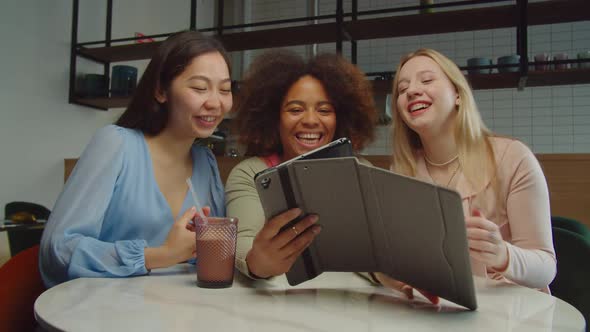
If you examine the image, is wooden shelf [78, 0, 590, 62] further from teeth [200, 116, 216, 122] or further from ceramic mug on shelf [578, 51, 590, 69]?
teeth [200, 116, 216, 122]

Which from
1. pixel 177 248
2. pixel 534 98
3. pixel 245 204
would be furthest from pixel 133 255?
pixel 534 98

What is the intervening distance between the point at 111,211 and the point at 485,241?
850 millimetres

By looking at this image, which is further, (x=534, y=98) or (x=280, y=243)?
(x=534, y=98)

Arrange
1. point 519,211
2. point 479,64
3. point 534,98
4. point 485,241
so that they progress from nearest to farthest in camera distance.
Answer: point 485,241, point 519,211, point 479,64, point 534,98

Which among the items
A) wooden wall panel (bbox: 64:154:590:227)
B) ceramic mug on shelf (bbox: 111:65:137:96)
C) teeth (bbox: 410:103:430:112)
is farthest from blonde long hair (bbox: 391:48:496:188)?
ceramic mug on shelf (bbox: 111:65:137:96)

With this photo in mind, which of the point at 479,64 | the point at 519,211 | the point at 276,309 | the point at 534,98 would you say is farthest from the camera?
the point at 534,98

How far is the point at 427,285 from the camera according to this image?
79cm

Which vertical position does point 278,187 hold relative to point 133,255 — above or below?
above

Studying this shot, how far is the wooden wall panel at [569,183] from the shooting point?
2336 mm

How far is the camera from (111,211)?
3.92 ft

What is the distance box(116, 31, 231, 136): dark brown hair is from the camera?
1.30 m

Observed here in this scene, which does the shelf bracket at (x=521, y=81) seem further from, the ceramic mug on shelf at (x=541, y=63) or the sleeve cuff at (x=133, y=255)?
the sleeve cuff at (x=133, y=255)

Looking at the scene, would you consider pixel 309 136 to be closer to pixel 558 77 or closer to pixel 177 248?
pixel 177 248

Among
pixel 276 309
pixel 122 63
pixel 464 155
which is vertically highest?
pixel 122 63
